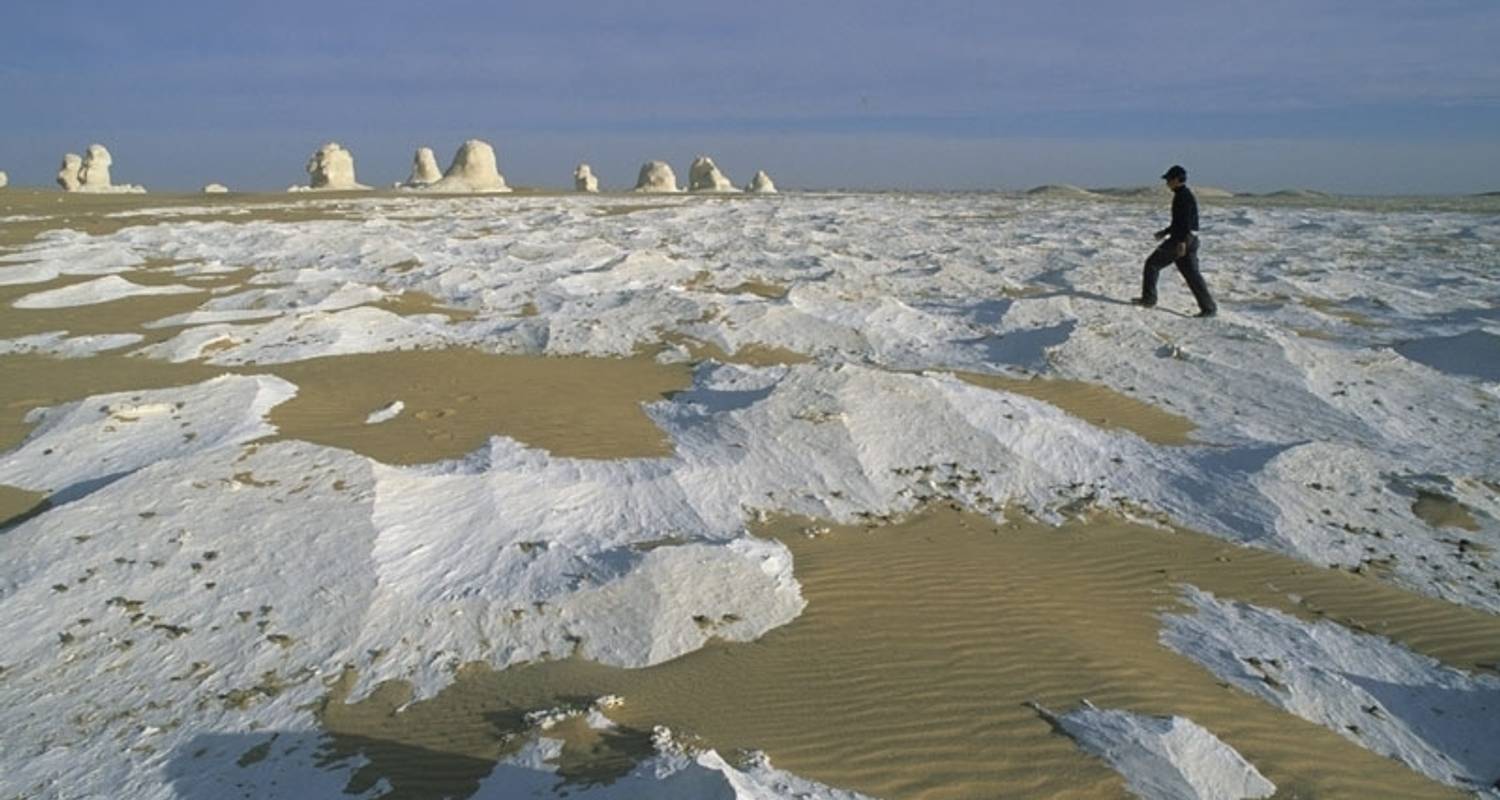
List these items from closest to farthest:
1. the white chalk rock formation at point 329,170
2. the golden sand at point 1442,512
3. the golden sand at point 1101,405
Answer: the golden sand at point 1442,512 → the golden sand at point 1101,405 → the white chalk rock formation at point 329,170

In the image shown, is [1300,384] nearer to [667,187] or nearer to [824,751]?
[824,751]

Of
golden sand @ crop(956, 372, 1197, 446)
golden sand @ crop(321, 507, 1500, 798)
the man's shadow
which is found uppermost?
the man's shadow

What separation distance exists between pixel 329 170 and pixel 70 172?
18.8 m

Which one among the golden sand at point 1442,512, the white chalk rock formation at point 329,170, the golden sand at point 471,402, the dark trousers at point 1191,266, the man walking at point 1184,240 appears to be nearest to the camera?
the golden sand at point 1442,512

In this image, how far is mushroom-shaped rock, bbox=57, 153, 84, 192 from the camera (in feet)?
200

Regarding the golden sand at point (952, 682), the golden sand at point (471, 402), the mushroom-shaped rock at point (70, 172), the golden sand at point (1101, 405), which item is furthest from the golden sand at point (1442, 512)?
the mushroom-shaped rock at point (70, 172)

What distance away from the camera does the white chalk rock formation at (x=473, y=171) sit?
6031 centimetres

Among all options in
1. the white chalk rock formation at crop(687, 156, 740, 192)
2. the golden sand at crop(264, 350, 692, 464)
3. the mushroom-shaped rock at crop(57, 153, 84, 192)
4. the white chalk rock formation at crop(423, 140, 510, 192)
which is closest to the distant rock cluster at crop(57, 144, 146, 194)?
the mushroom-shaped rock at crop(57, 153, 84, 192)

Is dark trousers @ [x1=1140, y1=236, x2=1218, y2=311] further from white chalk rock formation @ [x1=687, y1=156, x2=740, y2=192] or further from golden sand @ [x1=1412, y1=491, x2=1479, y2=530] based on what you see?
white chalk rock formation @ [x1=687, y1=156, x2=740, y2=192]

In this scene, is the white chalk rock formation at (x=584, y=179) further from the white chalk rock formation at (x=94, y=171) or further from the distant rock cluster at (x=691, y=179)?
the white chalk rock formation at (x=94, y=171)

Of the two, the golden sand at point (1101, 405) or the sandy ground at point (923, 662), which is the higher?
the golden sand at point (1101, 405)

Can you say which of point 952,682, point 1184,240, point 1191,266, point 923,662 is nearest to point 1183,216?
point 1184,240

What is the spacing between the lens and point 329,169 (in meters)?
60.0

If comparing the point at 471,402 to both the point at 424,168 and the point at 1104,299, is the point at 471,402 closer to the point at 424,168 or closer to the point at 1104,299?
the point at 1104,299
